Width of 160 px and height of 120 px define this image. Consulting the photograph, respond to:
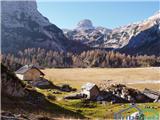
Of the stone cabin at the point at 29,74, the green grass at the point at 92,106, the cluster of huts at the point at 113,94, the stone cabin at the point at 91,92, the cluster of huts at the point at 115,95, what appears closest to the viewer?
the green grass at the point at 92,106

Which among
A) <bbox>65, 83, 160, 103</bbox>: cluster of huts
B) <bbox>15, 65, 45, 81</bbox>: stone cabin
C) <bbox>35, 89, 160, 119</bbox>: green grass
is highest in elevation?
<bbox>15, 65, 45, 81</bbox>: stone cabin

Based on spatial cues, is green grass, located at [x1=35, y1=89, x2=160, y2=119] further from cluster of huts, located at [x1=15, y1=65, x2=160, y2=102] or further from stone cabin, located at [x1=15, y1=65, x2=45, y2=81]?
stone cabin, located at [x1=15, y1=65, x2=45, y2=81]

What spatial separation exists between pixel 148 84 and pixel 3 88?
352 feet

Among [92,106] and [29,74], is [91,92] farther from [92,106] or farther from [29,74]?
[29,74]

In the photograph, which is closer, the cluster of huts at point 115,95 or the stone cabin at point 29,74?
the cluster of huts at point 115,95

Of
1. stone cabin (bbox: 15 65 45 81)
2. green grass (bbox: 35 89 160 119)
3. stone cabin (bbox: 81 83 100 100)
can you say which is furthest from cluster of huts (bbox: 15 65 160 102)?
stone cabin (bbox: 15 65 45 81)

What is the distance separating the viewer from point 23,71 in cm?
12775

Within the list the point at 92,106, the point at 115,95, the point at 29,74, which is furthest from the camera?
the point at 29,74

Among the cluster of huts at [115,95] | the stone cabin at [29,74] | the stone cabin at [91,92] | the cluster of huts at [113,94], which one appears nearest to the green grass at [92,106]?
the stone cabin at [91,92]

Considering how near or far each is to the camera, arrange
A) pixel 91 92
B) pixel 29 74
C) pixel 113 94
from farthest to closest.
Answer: pixel 29 74 < pixel 113 94 < pixel 91 92

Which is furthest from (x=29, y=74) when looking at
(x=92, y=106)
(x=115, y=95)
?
(x=92, y=106)

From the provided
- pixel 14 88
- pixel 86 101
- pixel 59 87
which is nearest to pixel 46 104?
pixel 14 88

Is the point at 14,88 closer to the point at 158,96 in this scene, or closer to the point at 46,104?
the point at 46,104

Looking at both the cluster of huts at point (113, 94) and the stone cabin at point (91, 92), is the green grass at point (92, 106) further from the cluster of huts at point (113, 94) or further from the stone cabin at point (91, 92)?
the cluster of huts at point (113, 94)
